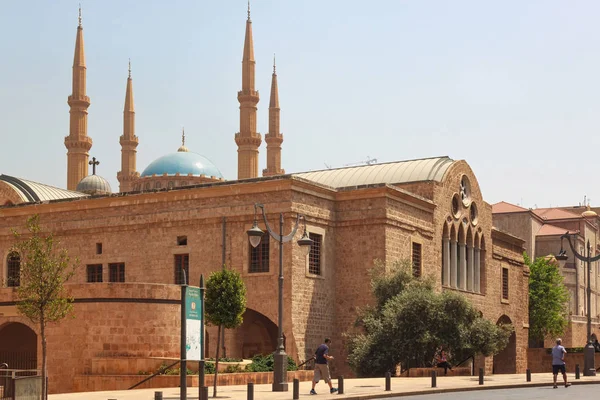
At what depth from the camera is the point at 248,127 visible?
220 feet

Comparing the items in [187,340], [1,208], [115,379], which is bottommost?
[115,379]

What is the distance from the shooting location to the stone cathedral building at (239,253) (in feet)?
95.7

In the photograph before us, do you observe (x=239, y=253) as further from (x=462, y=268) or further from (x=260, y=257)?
(x=462, y=268)

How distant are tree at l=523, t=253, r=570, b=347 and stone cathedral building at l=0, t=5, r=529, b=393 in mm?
17469

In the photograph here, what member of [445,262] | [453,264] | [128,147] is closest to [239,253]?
[445,262]

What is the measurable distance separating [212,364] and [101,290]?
4.33 meters

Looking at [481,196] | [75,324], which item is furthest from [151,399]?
[481,196]

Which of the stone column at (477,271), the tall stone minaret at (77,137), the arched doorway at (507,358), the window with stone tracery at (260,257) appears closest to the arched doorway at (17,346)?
the window with stone tracery at (260,257)

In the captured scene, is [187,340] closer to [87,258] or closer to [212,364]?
[212,364]

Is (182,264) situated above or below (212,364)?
above

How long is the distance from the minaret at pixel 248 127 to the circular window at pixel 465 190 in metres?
25.5

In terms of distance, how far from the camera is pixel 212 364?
28.6 metres

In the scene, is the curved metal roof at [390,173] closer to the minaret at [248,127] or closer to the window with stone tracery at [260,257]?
the window with stone tracery at [260,257]

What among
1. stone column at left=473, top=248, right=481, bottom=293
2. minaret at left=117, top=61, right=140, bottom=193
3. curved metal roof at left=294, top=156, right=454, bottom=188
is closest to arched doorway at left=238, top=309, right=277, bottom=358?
curved metal roof at left=294, top=156, right=454, bottom=188
